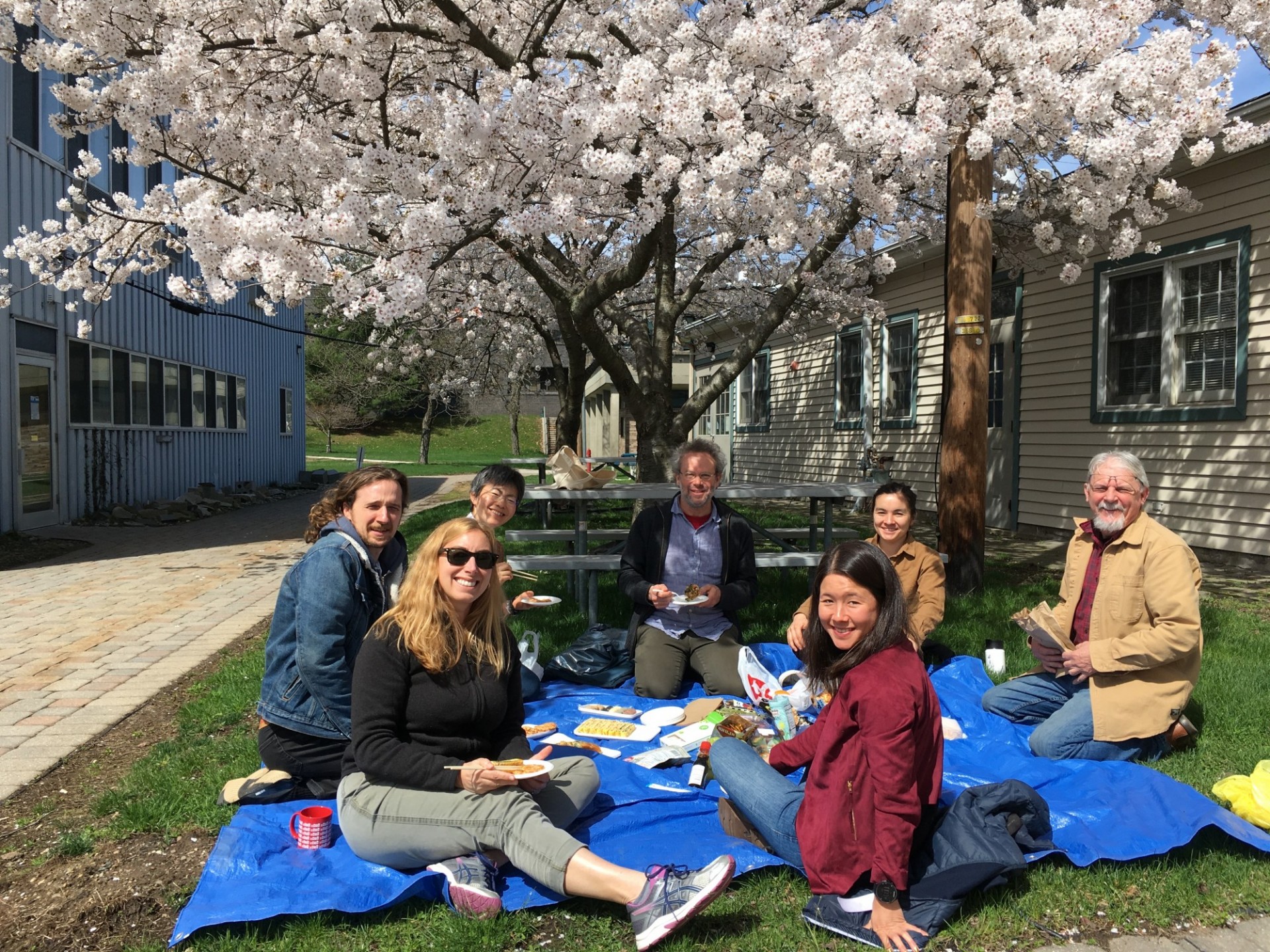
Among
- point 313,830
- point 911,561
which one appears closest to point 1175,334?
point 911,561

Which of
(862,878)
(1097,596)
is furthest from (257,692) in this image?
(1097,596)

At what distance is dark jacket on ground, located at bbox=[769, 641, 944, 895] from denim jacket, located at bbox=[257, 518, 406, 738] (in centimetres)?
181

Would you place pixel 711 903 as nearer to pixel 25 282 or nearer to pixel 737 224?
pixel 737 224

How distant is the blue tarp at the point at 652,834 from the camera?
311 centimetres

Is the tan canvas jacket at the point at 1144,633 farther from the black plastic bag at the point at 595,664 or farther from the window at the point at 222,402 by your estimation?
the window at the point at 222,402

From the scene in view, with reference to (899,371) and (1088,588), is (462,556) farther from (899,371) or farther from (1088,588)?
(899,371)

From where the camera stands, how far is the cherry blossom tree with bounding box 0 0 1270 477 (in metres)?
5.88

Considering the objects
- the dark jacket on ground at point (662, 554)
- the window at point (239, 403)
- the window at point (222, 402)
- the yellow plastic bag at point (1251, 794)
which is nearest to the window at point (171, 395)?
the window at point (222, 402)

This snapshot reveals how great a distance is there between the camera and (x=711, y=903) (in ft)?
9.94

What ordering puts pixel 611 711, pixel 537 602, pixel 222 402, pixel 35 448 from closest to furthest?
pixel 611 711
pixel 537 602
pixel 35 448
pixel 222 402

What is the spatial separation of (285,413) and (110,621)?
18679mm

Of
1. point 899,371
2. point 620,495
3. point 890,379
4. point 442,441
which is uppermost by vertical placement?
point 899,371

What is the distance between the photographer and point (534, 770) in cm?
318

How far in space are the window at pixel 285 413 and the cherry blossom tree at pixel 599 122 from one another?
16.4m
